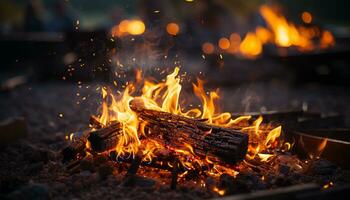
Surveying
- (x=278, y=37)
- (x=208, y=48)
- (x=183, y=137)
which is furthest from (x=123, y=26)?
(x=183, y=137)

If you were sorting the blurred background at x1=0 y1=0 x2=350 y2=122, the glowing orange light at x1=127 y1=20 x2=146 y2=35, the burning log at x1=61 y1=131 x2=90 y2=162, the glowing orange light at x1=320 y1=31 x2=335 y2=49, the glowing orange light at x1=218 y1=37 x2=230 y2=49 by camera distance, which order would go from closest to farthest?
the burning log at x1=61 y1=131 x2=90 y2=162 < the blurred background at x1=0 y1=0 x2=350 y2=122 < the glowing orange light at x1=320 y1=31 x2=335 y2=49 < the glowing orange light at x1=127 y1=20 x2=146 y2=35 < the glowing orange light at x1=218 y1=37 x2=230 y2=49

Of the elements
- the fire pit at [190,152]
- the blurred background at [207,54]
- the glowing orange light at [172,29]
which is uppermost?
the glowing orange light at [172,29]

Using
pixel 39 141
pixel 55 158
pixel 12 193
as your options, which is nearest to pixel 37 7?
pixel 39 141

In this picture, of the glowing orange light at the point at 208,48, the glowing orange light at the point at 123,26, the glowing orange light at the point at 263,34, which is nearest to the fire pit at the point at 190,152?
the glowing orange light at the point at 208,48

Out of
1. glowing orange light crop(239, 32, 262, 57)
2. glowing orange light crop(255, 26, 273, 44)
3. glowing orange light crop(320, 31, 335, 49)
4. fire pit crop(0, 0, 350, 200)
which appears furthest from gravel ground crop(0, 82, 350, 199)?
glowing orange light crop(255, 26, 273, 44)

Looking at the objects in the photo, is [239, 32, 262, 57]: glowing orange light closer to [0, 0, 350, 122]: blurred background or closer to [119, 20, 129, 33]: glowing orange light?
[0, 0, 350, 122]: blurred background

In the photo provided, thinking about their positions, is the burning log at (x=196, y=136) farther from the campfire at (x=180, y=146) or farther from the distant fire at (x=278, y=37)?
the distant fire at (x=278, y=37)

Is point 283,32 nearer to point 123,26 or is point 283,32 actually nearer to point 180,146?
point 123,26

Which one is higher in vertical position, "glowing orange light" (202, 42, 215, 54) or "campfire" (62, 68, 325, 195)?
"glowing orange light" (202, 42, 215, 54)
